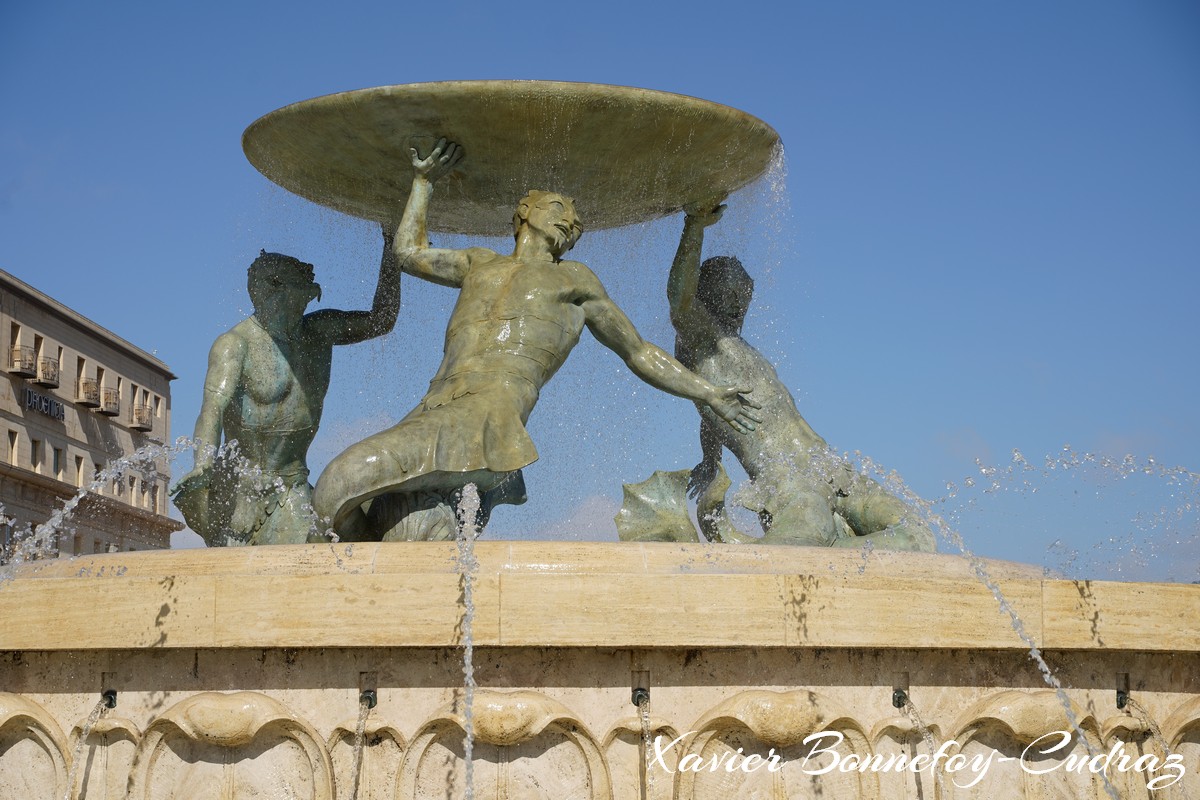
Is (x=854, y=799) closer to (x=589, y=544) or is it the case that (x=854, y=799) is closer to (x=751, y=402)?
(x=589, y=544)

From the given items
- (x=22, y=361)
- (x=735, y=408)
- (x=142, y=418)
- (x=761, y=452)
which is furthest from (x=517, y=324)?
(x=142, y=418)

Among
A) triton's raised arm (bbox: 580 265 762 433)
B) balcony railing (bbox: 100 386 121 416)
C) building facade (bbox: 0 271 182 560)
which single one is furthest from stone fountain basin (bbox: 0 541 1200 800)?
balcony railing (bbox: 100 386 121 416)

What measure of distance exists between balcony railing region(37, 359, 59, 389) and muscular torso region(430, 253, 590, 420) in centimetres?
4163

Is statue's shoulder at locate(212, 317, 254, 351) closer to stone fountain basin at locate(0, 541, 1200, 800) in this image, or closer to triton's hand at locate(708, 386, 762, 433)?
triton's hand at locate(708, 386, 762, 433)

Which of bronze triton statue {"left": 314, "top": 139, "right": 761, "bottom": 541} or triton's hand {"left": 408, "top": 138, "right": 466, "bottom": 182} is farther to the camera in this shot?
triton's hand {"left": 408, "top": 138, "right": 466, "bottom": 182}

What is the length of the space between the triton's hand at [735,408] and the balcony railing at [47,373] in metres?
41.9

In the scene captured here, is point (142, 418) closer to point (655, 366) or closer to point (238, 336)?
point (238, 336)

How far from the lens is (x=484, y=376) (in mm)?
7945

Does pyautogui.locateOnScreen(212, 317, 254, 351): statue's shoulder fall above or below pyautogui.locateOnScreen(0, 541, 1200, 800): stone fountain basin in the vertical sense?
above

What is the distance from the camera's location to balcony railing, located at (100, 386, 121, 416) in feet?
169

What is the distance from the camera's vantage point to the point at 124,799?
5578 mm

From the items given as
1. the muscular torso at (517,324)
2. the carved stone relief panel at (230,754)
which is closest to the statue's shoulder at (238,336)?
the muscular torso at (517,324)

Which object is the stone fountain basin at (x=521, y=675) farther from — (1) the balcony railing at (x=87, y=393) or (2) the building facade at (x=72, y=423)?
(1) the balcony railing at (x=87, y=393)

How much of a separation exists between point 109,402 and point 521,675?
161ft
